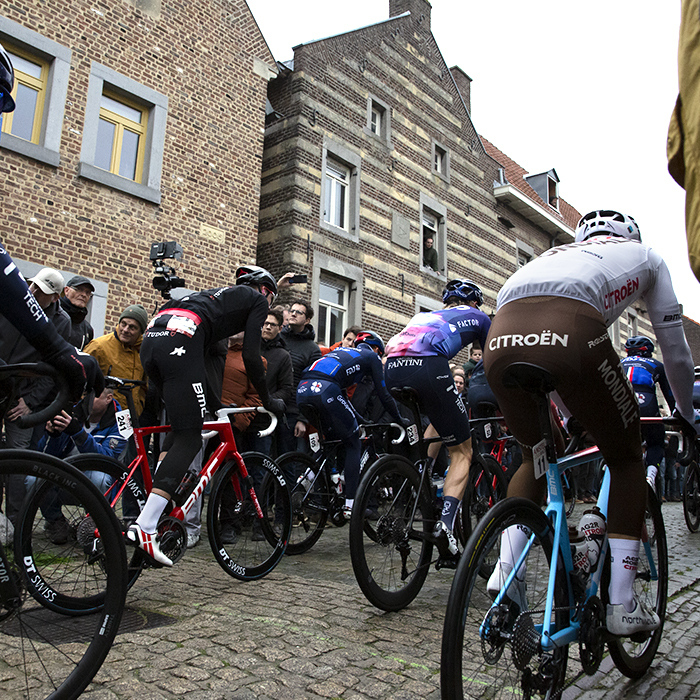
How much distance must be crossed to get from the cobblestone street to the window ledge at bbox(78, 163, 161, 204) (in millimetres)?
7427

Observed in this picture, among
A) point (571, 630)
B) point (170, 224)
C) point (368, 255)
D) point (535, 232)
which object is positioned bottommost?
point (571, 630)

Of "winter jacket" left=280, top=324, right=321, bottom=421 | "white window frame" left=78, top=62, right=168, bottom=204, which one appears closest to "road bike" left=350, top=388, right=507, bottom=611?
"winter jacket" left=280, top=324, right=321, bottom=421

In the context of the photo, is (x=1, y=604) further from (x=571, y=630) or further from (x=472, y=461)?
(x=472, y=461)

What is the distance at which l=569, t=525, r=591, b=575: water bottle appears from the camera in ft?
7.42

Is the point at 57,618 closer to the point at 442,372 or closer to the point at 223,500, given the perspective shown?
the point at 223,500

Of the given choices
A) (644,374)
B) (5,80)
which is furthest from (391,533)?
(644,374)

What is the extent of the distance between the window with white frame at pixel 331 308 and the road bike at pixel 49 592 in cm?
1128

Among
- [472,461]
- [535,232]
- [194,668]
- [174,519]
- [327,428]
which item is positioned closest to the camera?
[194,668]

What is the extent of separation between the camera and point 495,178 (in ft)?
62.9

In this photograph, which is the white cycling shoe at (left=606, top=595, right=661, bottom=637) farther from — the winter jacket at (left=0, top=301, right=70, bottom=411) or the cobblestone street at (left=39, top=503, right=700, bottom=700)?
the winter jacket at (left=0, top=301, right=70, bottom=411)

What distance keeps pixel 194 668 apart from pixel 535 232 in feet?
66.5

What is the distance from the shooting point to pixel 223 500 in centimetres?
412

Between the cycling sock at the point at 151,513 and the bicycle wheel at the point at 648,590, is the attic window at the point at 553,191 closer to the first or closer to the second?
the bicycle wheel at the point at 648,590

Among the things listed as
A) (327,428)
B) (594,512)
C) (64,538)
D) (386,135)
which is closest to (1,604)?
(64,538)
